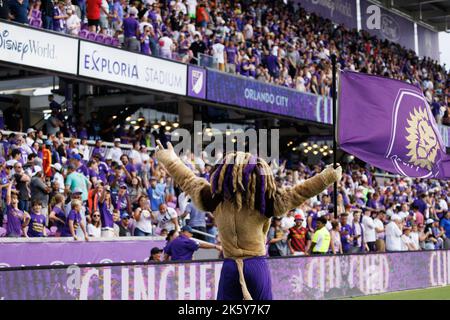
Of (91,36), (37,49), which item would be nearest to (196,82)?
(91,36)

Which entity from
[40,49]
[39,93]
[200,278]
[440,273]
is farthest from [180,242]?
[39,93]

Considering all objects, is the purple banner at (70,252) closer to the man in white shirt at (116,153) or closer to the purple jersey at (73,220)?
the purple jersey at (73,220)

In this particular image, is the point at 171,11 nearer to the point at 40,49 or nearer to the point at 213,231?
the point at 40,49

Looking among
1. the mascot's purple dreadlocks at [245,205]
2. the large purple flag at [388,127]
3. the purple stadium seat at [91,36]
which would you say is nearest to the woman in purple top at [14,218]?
the large purple flag at [388,127]

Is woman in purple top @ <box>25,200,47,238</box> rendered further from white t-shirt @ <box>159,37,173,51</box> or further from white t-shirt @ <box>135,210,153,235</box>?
white t-shirt @ <box>159,37,173,51</box>

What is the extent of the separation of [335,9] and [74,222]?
2885 centimetres

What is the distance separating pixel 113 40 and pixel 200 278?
9643 mm

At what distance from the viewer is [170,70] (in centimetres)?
2156

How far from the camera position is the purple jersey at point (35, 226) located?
13.7 meters

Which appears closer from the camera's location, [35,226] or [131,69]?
[35,226]

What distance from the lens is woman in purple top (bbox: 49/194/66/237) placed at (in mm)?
14000

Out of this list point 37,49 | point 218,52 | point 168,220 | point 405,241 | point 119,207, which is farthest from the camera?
point 218,52

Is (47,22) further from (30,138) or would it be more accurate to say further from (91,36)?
(30,138)

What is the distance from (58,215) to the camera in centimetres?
1403
